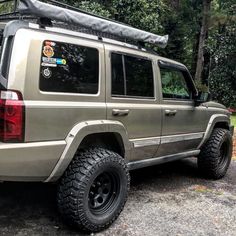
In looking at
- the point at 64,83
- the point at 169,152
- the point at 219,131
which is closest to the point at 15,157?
the point at 64,83

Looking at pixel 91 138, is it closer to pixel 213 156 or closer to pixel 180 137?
pixel 180 137

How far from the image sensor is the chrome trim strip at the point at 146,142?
470 centimetres

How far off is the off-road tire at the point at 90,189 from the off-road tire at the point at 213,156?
2.36 m

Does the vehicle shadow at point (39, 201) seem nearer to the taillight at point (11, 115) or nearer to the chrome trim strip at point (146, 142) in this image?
the chrome trim strip at point (146, 142)

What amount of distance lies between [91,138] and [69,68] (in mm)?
809

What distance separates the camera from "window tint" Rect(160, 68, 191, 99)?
535 centimetres

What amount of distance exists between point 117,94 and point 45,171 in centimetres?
127

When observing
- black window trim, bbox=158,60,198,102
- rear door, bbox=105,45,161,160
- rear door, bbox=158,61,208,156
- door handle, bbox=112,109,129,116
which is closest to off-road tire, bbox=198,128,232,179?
rear door, bbox=158,61,208,156

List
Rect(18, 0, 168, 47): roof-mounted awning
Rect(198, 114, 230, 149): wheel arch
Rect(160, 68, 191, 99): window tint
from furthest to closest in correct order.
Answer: Rect(198, 114, 230, 149): wheel arch
Rect(160, 68, 191, 99): window tint
Rect(18, 0, 168, 47): roof-mounted awning

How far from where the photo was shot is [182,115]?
556 centimetres

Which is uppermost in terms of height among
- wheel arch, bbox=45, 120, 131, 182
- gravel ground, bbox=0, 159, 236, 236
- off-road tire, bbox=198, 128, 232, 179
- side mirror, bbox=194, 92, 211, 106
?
side mirror, bbox=194, 92, 211, 106

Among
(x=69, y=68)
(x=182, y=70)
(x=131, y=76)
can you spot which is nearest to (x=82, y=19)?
(x=69, y=68)

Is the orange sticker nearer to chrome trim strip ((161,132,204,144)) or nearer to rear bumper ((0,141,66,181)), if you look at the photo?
rear bumper ((0,141,66,181))

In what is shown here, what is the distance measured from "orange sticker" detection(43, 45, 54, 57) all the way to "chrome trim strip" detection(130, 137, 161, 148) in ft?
4.98
